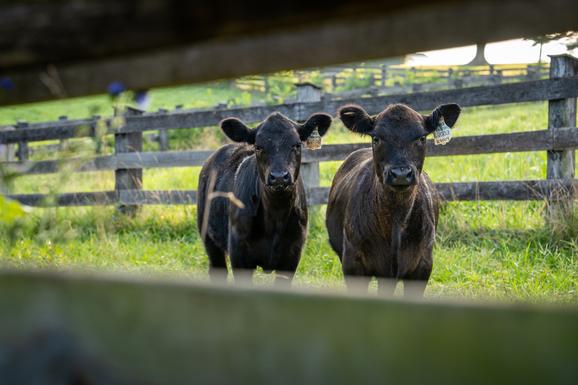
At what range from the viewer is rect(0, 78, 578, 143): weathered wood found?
7508mm

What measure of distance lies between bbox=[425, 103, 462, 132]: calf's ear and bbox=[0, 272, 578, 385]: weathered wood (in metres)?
4.48

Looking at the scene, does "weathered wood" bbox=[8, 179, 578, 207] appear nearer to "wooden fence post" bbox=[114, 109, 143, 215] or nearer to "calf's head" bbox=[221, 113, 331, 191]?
"wooden fence post" bbox=[114, 109, 143, 215]

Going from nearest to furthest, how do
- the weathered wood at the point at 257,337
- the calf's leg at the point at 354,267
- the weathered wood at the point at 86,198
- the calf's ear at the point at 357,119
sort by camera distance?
the weathered wood at the point at 257,337, the calf's leg at the point at 354,267, the calf's ear at the point at 357,119, the weathered wood at the point at 86,198

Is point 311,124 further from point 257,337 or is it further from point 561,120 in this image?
point 257,337

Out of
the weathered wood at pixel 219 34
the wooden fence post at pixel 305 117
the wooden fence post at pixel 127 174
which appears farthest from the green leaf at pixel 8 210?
the wooden fence post at pixel 127 174

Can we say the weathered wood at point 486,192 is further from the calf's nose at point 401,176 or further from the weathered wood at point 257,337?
the weathered wood at point 257,337

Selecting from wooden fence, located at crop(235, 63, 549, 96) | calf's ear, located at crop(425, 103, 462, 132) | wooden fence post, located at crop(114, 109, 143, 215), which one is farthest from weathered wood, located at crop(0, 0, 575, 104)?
wooden fence, located at crop(235, 63, 549, 96)

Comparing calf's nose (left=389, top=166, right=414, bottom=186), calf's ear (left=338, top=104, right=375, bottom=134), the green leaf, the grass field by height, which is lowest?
the grass field

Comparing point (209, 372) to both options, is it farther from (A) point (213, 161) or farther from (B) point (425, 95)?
(B) point (425, 95)

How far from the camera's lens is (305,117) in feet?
30.1

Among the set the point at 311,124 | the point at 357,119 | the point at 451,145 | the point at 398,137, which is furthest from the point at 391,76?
the point at 398,137

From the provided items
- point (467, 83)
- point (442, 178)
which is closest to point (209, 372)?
point (442, 178)

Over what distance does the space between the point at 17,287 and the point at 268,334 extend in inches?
19.5

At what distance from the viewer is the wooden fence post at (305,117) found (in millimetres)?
9109
